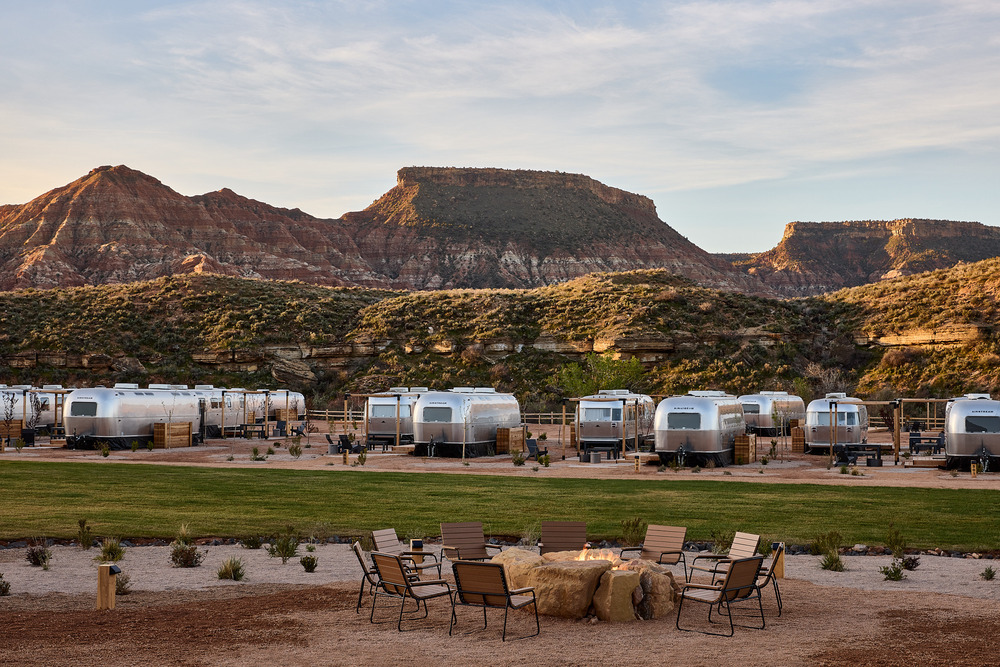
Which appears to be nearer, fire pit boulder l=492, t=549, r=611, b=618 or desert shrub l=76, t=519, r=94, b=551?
fire pit boulder l=492, t=549, r=611, b=618

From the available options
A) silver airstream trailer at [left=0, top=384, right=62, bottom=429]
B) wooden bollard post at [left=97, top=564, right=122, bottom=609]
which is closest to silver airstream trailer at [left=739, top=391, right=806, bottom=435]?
silver airstream trailer at [left=0, top=384, right=62, bottom=429]

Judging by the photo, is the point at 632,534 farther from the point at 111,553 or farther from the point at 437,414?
the point at 437,414

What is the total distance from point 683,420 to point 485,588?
70.4ft

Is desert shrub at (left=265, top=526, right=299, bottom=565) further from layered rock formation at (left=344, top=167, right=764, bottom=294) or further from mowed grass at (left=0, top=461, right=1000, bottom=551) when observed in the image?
layered rock formation at (left=344, top=167, right=764, bottom=294)

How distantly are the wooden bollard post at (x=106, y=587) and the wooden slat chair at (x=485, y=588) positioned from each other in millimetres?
3877

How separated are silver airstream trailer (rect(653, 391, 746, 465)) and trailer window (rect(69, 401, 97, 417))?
20.6 meters

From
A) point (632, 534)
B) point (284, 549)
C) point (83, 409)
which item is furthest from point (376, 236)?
point (632, 534)

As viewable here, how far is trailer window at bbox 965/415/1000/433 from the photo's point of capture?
2767cm

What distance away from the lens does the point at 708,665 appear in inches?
330

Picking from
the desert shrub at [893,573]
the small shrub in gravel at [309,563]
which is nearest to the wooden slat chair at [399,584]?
the small shrub in gravel at [309,563]

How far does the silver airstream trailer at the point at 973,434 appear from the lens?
90.8ft

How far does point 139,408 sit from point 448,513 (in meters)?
21.6

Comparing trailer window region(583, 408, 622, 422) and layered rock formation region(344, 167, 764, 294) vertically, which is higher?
layered rock formation region(344, 167, 764, 294)

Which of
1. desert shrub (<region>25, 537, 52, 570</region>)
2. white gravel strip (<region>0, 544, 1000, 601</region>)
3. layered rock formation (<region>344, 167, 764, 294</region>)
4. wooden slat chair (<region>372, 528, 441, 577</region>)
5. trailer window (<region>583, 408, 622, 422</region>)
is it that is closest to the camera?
wooden slat chair (<region>372, 528, 441, 577</region>)
